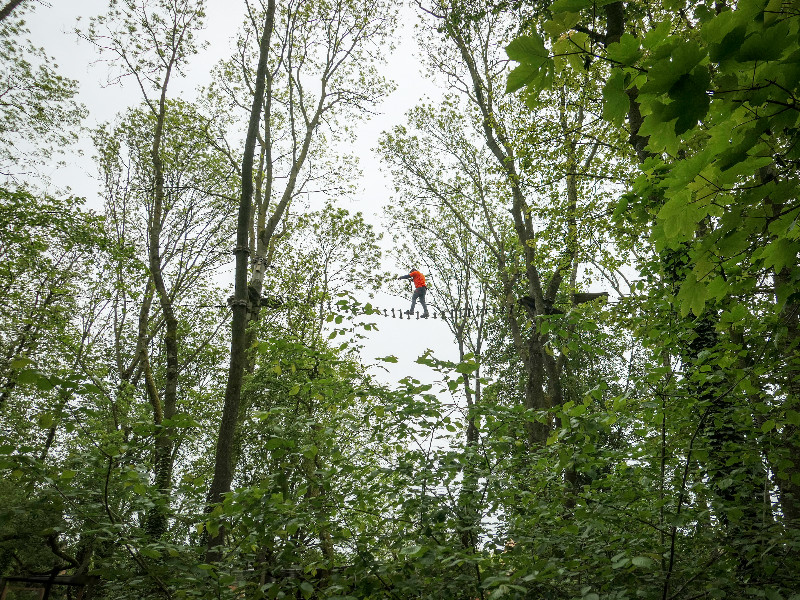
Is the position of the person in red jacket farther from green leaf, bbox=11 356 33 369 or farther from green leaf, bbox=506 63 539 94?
green leaf, bbox=506 63 539 94

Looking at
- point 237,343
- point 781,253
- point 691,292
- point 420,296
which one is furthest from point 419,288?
point 781,253

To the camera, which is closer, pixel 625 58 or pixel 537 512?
pixel 625 58

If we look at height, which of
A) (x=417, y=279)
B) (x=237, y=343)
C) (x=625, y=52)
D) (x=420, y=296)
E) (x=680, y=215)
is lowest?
(x=680, y=215)

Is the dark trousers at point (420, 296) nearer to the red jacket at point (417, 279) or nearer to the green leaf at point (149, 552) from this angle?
the red jacket at point (417, 279)

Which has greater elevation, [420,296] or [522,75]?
[420,296]

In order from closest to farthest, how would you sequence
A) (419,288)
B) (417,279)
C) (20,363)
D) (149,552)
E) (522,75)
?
(522,75)
(20,363)
(149,552)
(417,279)
(419,288)

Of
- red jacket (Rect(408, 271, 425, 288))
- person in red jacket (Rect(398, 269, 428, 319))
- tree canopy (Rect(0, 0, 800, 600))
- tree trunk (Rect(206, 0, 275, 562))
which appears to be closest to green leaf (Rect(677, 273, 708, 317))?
tree canopy (Rect(0, 0, 800, 600))

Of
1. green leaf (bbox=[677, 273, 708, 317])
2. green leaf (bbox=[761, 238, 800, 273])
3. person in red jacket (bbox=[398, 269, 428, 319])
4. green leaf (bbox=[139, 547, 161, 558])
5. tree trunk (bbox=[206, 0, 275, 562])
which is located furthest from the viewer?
person in red jacket (bbox=[398, 269, 428, 319])

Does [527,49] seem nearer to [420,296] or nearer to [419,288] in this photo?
[419,288]

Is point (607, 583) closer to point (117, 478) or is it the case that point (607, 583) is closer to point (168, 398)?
point (117, 478)

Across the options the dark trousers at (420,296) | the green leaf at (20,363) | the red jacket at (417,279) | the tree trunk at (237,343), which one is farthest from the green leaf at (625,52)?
the dark trousers at (420,296)

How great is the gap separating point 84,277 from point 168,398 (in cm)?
776

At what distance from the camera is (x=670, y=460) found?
294 cm

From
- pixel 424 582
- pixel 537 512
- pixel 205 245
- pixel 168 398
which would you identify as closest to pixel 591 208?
pixel 537 512
